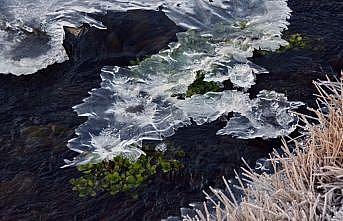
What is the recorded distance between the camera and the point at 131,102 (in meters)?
3.82

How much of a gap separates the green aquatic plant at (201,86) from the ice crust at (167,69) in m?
0.04

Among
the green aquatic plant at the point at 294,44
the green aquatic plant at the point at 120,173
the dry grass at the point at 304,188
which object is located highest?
the dry grass at the point at 304,188

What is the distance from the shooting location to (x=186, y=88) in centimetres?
390

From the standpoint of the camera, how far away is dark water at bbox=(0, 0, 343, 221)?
3205mm

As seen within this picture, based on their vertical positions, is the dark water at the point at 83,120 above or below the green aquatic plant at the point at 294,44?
below

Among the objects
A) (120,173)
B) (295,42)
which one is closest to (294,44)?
(295,42)

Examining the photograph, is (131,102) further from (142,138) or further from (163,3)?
(163,3)

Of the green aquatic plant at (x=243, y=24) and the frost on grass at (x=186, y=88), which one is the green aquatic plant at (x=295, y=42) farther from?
the green aquatic plant at (x=243, y=24)

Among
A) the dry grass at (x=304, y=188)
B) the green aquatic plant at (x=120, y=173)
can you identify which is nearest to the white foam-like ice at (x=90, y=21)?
the green aquatic plant at (x=120, y=173)

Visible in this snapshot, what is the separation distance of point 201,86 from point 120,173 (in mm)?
899

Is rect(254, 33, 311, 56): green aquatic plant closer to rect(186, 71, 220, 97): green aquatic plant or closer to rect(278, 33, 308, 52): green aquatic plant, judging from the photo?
rect(278, 33, 308, 52): green aquatic plant

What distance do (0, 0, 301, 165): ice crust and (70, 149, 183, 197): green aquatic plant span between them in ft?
0.16

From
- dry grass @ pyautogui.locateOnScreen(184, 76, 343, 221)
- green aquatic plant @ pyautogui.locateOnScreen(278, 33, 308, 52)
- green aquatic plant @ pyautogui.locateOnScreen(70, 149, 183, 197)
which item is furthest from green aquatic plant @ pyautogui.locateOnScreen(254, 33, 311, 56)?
dry grass @ pyautogui.locateOnScreen(184, 76, 343, 221)

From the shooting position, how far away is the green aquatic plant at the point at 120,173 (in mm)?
3289
